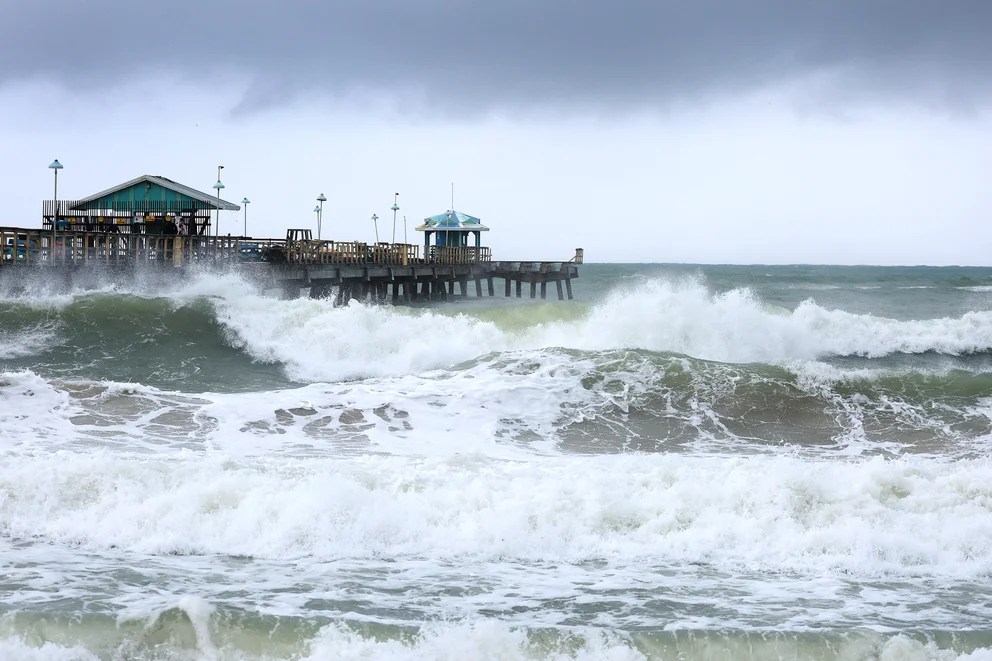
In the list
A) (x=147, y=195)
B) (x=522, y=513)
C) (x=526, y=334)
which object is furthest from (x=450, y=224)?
(x=522, y=513)

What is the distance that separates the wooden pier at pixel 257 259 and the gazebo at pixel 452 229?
1.98 metres

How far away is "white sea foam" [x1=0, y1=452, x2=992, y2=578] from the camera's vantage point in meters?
8.03

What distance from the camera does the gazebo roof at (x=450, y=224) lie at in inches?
1857

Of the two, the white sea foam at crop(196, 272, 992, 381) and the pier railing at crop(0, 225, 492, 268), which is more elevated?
the pier railing at crop(0, 225, 492, 268)

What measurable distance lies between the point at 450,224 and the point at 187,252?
67.6 feet

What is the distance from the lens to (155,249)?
2745 cm

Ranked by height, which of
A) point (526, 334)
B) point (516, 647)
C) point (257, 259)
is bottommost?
point (516, 647)

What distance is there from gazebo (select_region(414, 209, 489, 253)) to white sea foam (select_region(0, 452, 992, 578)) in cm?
3793

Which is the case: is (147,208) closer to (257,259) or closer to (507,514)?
→ (257,259)

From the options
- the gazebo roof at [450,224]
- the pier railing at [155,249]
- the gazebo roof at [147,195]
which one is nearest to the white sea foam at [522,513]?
the pier railing at [155,249]

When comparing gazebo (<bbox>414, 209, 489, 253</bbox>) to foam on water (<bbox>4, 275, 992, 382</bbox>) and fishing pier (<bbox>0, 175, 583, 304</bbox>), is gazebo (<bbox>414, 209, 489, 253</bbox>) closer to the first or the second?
fishing pier (<bbox>0, 175, 583, 304</bbox>)

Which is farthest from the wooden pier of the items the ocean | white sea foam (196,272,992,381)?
the ocean

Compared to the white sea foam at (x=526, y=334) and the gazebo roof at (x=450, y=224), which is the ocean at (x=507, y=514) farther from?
the gazebo roof at (x=450, y=224)

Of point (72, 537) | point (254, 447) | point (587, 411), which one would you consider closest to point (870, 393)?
point (587, 411)
